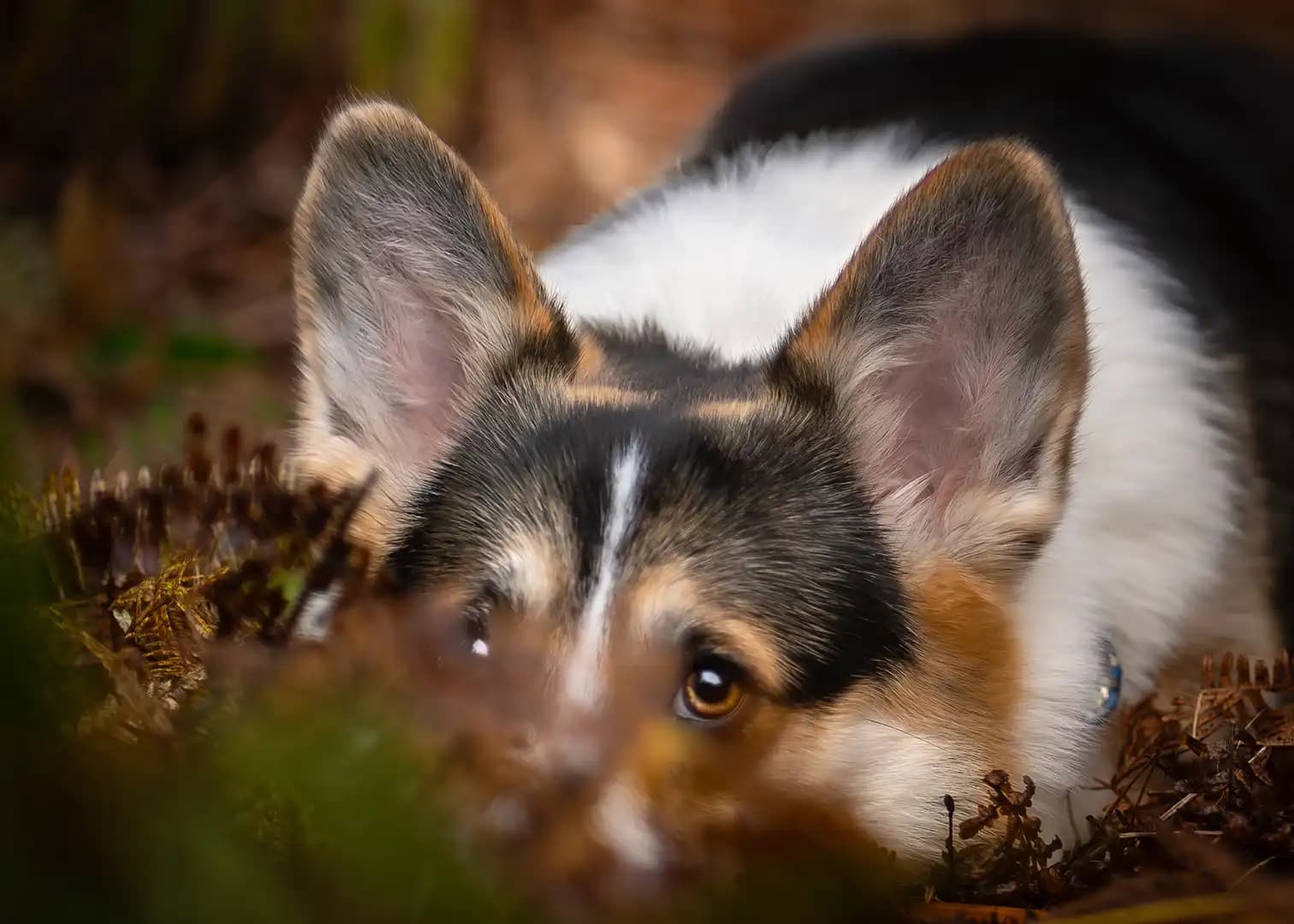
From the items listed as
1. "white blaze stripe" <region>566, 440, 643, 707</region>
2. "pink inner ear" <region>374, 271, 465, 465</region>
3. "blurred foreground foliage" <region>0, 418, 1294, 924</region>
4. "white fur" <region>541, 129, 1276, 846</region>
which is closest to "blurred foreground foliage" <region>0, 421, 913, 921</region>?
"blurred foreground foliage" <region>0, 418, 1294, 924</region>

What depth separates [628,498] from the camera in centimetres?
201

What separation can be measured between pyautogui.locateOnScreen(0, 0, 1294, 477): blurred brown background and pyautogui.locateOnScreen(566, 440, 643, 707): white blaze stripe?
2001 mm

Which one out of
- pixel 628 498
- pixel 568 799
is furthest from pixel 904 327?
pixel 568 799

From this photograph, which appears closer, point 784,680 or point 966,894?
point 966,894

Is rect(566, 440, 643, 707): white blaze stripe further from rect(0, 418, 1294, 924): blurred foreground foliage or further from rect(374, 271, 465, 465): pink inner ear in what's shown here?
rect(374, 271, 465, 465): pink inner ear

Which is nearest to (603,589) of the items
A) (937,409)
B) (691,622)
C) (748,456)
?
(691,622)

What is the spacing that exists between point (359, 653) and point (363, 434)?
118 cm

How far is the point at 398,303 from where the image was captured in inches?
95.3

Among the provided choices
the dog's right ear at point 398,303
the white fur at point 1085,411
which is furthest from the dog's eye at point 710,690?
the dog's right ear at point 398,303

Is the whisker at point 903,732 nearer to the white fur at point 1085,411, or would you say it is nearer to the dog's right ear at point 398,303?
the white fur at point 1085,411

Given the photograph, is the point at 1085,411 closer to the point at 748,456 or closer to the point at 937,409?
the point at 937,409

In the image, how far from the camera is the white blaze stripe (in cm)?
183

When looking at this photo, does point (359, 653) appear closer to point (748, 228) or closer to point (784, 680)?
point (784, 680)

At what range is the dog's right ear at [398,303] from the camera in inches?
88.3
